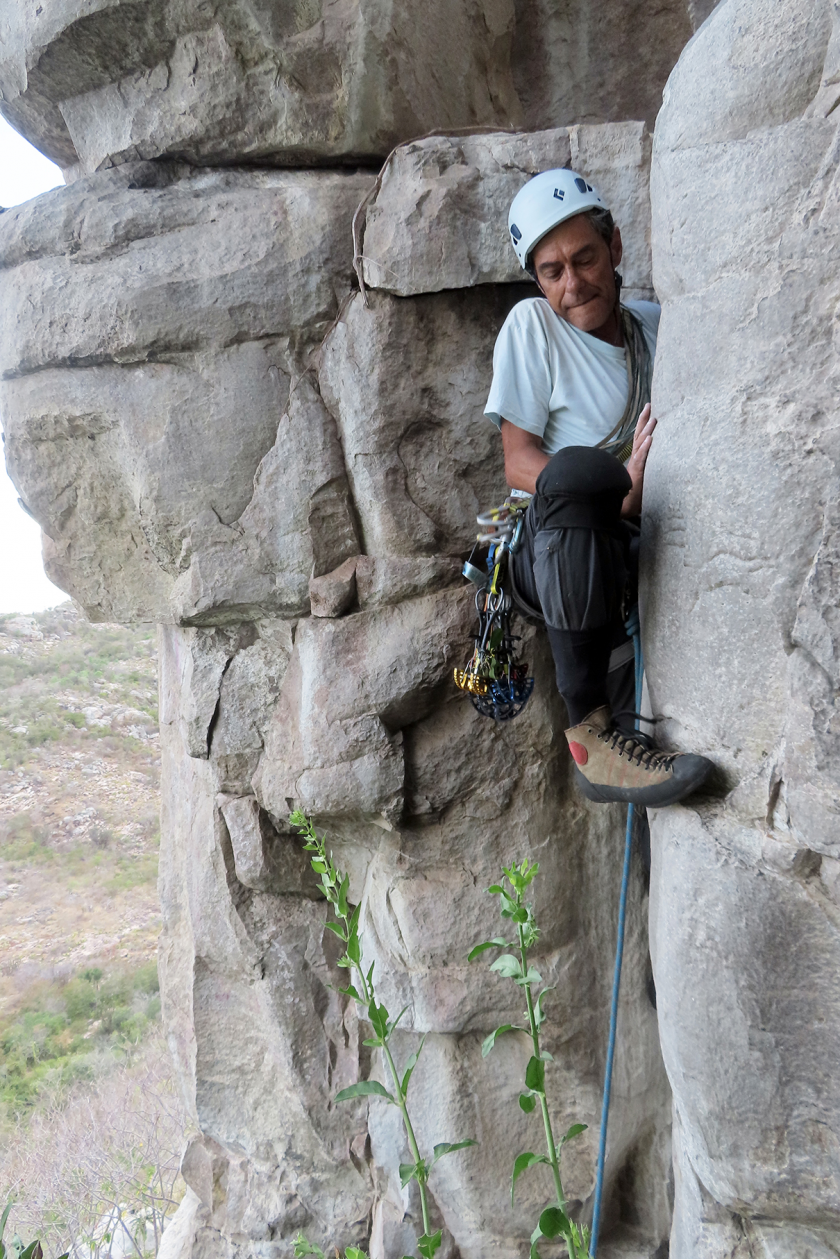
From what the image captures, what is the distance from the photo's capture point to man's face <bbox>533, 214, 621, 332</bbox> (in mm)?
2219

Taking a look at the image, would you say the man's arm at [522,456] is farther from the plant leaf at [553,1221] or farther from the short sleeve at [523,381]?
the plant leaf at [553,1221]

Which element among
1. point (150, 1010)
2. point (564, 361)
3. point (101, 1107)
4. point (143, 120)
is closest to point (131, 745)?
point (150, 1010)

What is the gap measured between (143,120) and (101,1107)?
6.82m

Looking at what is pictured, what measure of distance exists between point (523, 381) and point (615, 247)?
432 millimetres

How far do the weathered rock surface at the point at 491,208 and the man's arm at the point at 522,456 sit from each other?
1.68ft

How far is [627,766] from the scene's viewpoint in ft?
6.37

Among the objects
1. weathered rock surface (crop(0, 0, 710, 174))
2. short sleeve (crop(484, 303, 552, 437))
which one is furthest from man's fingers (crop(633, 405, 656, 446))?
weathered rock surface (crop(0, 0, 710, 174))

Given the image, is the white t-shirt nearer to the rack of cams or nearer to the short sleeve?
the short sleeve

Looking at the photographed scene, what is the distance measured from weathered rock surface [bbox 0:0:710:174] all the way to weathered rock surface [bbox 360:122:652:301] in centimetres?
45

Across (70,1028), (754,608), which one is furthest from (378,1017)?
(70,1028)

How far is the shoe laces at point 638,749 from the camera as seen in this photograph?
74.1 inches

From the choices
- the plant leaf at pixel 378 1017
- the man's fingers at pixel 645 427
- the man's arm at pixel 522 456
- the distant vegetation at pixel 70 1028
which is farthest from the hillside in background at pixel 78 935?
the man's fingers at pixel 645 427

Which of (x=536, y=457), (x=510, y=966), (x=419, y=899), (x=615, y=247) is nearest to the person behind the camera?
(x=510, y=966)

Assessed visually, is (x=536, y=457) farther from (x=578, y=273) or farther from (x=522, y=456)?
(x=578, y=273)
